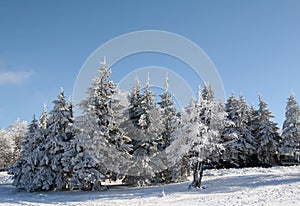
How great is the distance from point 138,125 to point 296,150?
25447 millimetres

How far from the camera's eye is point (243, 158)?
3950 cm

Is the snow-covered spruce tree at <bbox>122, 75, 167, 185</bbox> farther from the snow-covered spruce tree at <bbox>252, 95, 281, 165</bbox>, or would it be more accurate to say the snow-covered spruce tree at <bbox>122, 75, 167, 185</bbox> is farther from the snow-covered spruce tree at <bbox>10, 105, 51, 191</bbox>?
the snow-covered spruce tree at <bbox>252, 95, 281, 165</bbox>

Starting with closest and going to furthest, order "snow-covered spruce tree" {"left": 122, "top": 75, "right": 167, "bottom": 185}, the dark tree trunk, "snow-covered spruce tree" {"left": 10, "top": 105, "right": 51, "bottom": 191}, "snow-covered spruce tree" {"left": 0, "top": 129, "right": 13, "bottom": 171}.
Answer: the dark tree trunk
"snow-covered spruce tree" {"left": 10, "top": 105, "right": 51, "bottom": 191}
"snow-covered spruce tree" {"left": 122, "top": 75, "right": 167, "bottom": 185}
"snow-covered spruce tree" {"left": 0, "top": 129, "right": 13, "bottom": 171}

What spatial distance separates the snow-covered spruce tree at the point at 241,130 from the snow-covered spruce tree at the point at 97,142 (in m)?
18.9

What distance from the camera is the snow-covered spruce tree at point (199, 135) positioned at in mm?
22016

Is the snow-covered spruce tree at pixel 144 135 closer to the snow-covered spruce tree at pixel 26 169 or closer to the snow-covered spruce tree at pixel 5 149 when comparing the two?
the snow-covered spruce tree at pixel 26 169

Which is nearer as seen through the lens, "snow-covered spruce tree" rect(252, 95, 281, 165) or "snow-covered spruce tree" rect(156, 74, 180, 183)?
"snow-covered spruce tree" rect(156, 74, 180, 183)

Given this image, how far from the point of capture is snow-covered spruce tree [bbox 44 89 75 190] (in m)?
25.5

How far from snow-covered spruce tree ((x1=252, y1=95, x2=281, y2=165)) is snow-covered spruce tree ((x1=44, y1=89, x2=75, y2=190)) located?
27.8m

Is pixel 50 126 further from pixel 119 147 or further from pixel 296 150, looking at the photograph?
pixel 296 150

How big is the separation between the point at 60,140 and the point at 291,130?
32.0m

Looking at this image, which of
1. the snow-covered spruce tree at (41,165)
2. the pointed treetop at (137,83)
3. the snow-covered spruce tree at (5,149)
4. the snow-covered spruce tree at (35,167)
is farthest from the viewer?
the snow-covered spruce tree at (5,149)

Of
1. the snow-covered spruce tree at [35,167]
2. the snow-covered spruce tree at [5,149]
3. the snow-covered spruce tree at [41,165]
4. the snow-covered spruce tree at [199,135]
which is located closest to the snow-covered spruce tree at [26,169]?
the snow-covered spruce tree at [35,167]

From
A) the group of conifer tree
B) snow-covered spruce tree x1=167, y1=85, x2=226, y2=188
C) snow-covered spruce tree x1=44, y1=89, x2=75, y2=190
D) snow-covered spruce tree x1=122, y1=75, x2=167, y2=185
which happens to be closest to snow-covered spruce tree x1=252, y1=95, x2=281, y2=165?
the group of conifer tree
